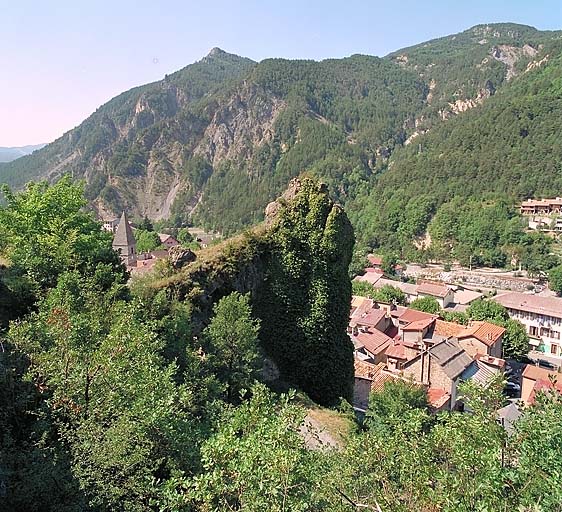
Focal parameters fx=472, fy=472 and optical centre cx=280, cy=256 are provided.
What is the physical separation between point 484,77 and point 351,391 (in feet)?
667

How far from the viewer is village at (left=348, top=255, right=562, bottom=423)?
27.9m

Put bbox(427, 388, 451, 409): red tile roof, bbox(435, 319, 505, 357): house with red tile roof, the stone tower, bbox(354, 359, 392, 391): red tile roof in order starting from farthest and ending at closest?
the stone tower
bbox(435, 319, 505, 357): house with red tile roof
bbox(354, 359, 392, 391): red tile roof
bbox(427, 388, 451, 409): red tile roof

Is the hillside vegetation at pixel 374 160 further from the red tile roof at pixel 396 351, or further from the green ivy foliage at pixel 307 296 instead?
the green ivy foliage at pixel 307 296

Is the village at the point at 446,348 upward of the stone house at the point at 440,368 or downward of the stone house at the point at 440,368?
downward

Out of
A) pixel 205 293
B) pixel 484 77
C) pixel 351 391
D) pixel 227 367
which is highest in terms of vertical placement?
pixel 484 77

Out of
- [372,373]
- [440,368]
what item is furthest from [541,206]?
[440,368]

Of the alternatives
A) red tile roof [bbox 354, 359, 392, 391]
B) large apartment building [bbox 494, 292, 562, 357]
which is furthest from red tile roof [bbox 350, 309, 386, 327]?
large apartment building [bbox 494, 292, 562, 357]

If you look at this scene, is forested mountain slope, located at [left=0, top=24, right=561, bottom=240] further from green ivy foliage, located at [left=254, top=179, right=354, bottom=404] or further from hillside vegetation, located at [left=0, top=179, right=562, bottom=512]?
hillside vegetation, located at [left=0, top=179, right=562, bottom=512]

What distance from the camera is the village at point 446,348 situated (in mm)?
27891

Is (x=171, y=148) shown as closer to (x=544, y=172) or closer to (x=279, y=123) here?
(x=279, y=123)

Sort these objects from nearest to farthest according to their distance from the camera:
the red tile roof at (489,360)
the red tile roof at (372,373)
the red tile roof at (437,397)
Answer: the red tile roof at (437,397), the red tile roof at (372,373), the red tile roof at (489,360)

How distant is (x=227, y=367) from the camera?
1423 centimetres

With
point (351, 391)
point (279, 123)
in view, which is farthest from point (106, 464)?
point (279, 123)

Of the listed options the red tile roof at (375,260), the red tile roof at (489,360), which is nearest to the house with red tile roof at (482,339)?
the red tile roof at (489,360)
